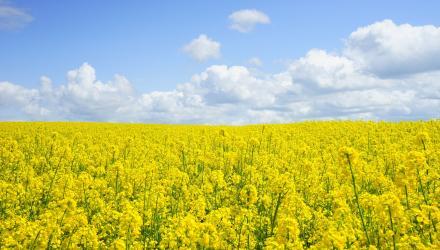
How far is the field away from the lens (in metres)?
6.07

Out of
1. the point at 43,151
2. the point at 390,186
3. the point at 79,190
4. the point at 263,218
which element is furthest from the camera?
the point at 43,151

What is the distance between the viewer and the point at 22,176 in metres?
11.9

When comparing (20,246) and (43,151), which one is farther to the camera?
(43,151)

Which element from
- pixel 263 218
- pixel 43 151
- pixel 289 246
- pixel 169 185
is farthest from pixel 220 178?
pixel 43 151

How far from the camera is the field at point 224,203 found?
6.07m

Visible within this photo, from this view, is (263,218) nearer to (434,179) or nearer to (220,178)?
(220,178)

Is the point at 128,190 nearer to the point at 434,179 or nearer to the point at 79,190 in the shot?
the point at 79,190

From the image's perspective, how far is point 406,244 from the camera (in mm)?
5281

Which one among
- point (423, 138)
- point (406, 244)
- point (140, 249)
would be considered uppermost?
point (423, 138)

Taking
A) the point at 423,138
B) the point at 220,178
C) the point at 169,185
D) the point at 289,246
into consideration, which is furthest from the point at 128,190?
the point at 423,138

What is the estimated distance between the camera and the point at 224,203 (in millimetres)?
9977

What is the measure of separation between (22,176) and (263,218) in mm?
7300

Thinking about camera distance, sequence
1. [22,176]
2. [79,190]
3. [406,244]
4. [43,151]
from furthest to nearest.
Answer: [43,151] → [22,176] → [79,190] → [406,244]

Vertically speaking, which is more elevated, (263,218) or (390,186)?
(390,186)
